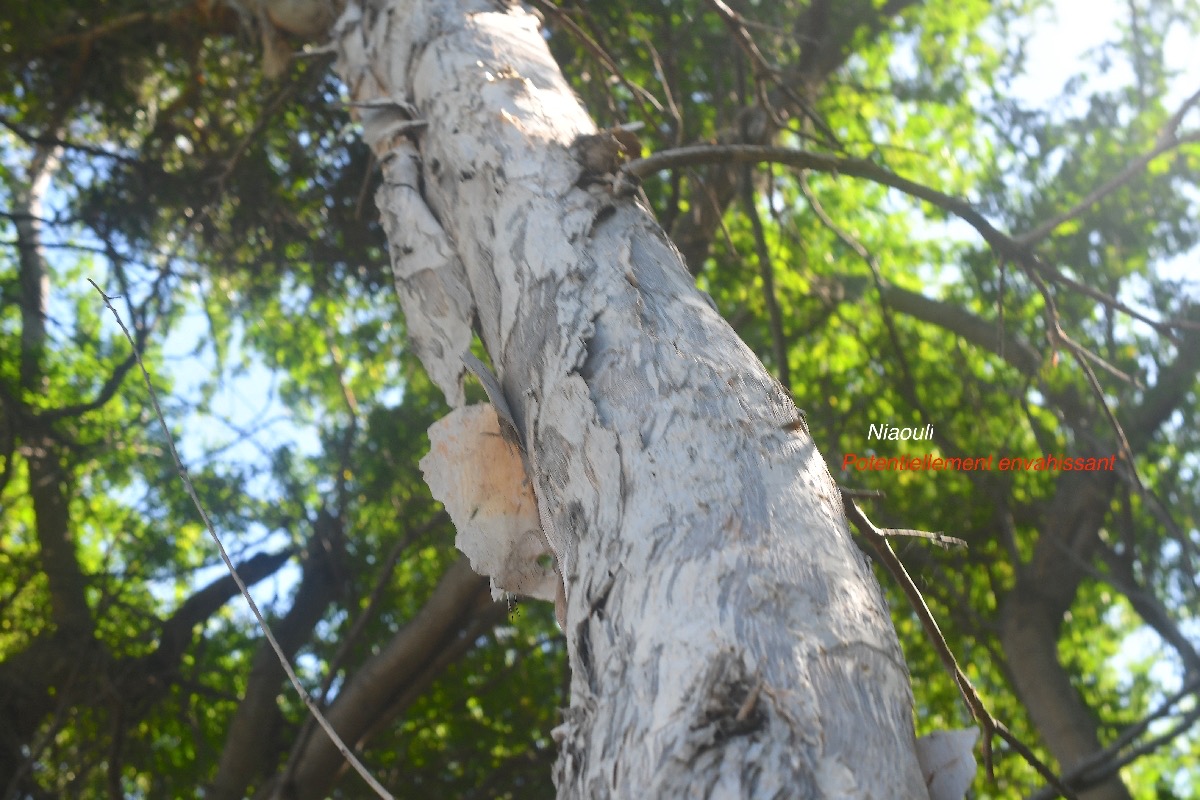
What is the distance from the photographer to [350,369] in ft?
21.9

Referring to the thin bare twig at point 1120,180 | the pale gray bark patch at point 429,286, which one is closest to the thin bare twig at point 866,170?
the thin bare twig at point 1120,180

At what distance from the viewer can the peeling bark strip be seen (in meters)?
0.81

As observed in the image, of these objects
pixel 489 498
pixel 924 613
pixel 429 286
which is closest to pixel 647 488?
pixel 489 498

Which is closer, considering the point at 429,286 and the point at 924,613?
the point at 924,613

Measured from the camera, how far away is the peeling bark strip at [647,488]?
0.81 m

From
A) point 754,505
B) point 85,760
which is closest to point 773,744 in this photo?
point 754,505

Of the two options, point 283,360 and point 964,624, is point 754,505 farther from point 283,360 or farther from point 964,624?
point 283,360

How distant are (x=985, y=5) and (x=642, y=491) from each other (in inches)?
225

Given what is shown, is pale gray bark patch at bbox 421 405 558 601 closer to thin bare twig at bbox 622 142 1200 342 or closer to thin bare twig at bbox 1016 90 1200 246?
thin bare twig at bbox 622 142 1200 342

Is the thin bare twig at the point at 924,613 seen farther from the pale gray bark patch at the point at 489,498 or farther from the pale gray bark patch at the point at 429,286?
the pale gray bark patch at the point at 429,286

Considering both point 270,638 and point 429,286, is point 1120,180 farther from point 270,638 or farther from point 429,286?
point 270,638

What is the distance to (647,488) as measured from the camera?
1.04 m

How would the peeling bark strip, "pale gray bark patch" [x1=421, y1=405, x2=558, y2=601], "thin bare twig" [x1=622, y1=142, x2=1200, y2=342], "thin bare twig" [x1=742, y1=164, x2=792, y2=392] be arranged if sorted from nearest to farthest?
the peeling bark strip → "pale gray bark patch" [x1=421, y1=405, x2=558, y2=601] → "thin bare twig" [x1=622, y1=142, x2=1200, y2=342] → "thin bare twig" [x1=742, y1=164, x2=792, y2=392]

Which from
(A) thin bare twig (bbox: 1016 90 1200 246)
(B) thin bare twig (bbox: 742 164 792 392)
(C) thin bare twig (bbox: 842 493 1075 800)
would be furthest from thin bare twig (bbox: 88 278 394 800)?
(B) thin bare twig (bbox: 742 164 792 392)
